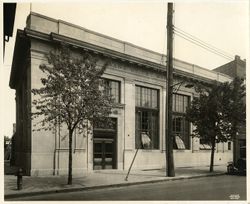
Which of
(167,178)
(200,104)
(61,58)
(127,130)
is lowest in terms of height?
(167,178)

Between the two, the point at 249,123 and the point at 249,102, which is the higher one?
the point at 249,102

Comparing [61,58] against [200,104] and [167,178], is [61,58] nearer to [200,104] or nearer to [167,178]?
[167,178]

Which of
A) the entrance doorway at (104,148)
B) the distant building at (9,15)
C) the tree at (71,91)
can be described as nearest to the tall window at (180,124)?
the entrance doorway at (104,148)

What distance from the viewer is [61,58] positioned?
15141mm

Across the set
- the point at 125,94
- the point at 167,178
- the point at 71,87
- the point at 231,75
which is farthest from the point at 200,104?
the point at 231,75

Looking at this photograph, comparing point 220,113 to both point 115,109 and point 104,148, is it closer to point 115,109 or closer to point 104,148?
point 115,109

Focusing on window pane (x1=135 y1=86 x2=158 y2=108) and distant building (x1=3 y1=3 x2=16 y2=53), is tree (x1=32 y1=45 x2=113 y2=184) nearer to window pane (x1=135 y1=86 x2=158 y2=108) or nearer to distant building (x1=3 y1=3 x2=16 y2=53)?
distant building (x1=3 y1=3 x2=16 y2=53)

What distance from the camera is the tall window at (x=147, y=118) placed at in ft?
81.0

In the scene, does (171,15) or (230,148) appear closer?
(171,15)

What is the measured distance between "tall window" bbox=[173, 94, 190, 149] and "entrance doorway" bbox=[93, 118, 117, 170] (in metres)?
6.60

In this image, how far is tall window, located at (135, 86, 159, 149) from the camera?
24.7 metres

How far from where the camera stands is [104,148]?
22422 mm

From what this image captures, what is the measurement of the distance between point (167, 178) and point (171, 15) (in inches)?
346

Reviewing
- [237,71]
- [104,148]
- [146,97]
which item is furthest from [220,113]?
[237,71]
